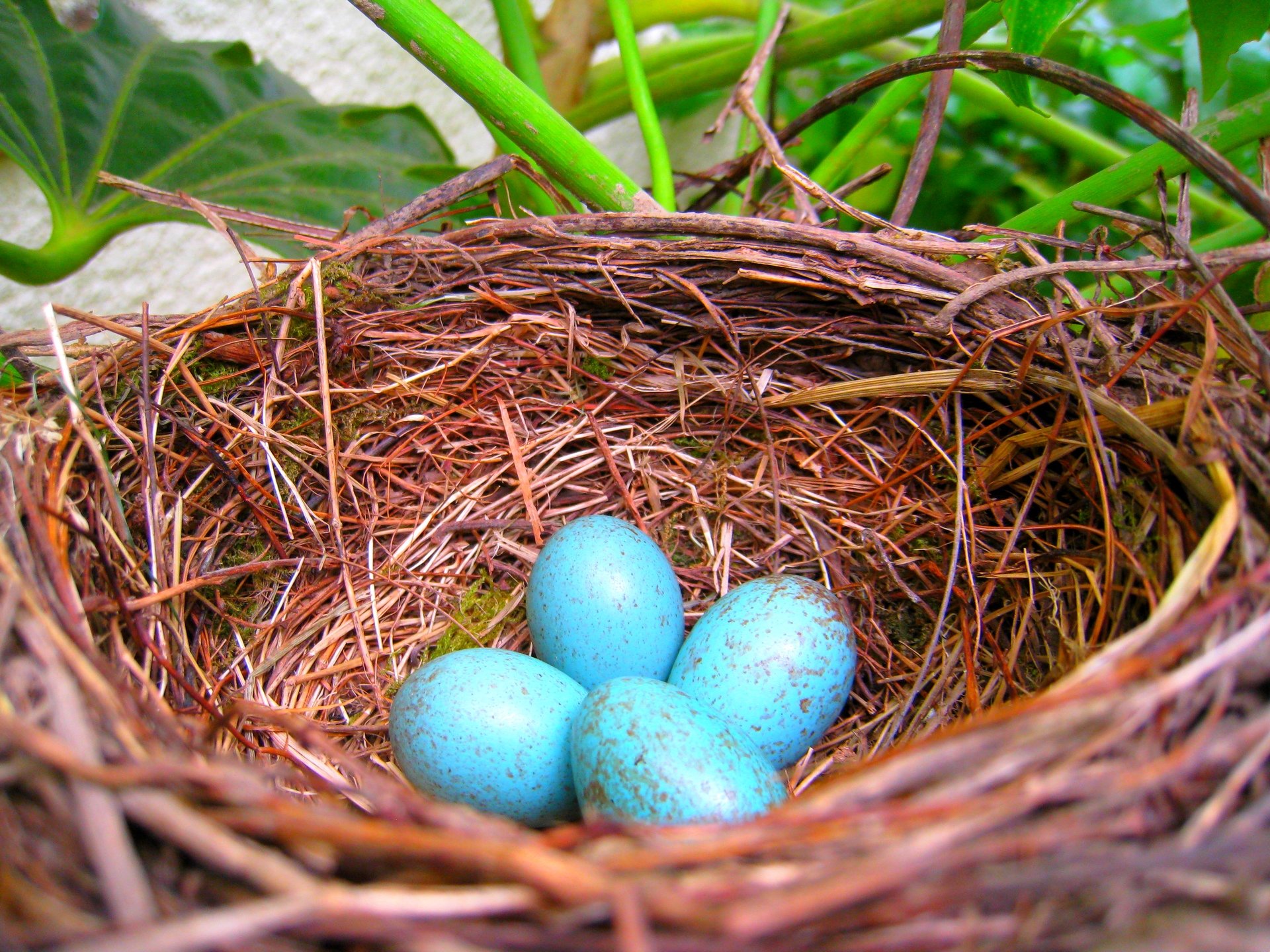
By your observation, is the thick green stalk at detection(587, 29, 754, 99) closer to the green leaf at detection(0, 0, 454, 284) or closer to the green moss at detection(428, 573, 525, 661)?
the green leaf at detection(0, 0, 454, 284)

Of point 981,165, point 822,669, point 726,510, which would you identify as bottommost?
point 822,669

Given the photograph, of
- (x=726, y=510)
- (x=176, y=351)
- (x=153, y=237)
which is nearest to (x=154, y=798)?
(x=176, y=351)

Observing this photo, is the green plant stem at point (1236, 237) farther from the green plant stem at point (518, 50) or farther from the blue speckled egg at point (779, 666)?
the green plant stem at point (518, 50)

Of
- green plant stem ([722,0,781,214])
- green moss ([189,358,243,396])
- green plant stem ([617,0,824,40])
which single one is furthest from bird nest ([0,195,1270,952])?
green plant stem ([617,0,824,40])

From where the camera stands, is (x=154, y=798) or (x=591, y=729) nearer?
(x=154, y=798)

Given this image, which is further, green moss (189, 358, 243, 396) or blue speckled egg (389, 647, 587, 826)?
green moss (189, 358, 243, 396)

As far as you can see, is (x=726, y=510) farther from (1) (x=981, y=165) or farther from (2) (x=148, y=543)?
(1) (x=981, y=165)
